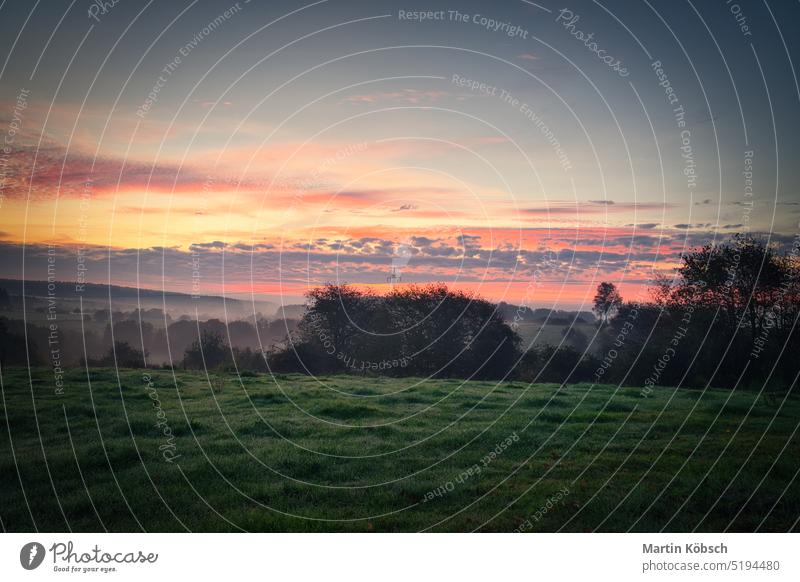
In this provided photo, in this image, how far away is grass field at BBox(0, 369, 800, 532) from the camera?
40.3 feet

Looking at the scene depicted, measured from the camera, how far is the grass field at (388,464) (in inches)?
484

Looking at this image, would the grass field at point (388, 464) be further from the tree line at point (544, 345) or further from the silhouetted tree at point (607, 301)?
the silhouetted tree at point (607, 301)

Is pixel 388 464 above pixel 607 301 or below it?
below

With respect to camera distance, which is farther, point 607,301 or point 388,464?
point 607,301

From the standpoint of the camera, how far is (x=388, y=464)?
1442cm

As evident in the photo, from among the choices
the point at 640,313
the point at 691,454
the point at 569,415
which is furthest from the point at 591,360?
the point at 691,454

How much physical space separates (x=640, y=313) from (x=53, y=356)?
29.9 meters

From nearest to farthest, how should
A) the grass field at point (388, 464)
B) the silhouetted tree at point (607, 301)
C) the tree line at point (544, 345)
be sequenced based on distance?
the grass field at point (388, 464)
the tree line at point (544, 345)
the silhouetted tree at point (607, 301)

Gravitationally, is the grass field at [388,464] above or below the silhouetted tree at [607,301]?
below

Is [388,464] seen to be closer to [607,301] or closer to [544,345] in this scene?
[607,301]

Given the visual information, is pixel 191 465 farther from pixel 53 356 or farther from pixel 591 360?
pixel 591 360

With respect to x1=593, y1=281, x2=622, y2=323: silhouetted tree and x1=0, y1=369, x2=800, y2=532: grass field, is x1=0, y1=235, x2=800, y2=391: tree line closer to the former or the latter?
x1=593, y1=281, x2=622, y2=323: silhouetted tree

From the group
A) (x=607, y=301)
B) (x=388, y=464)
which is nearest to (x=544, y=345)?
(x=607, y=301)

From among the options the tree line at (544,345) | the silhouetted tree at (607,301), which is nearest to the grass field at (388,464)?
the tree line at (544,345)
